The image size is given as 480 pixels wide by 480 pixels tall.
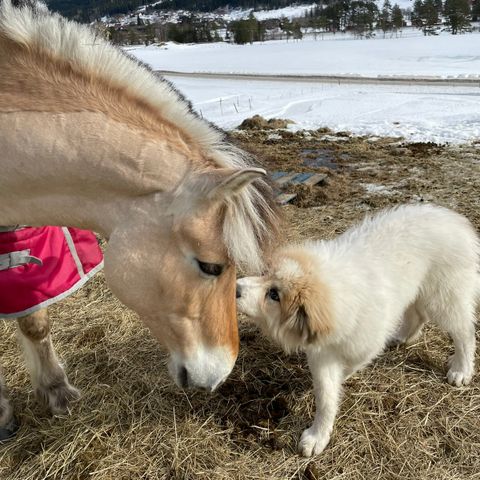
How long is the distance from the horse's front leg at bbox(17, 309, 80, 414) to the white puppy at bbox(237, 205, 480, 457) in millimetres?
1300

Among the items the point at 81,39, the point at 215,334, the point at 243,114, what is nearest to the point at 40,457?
the point at 215,334

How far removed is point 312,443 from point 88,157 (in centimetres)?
186

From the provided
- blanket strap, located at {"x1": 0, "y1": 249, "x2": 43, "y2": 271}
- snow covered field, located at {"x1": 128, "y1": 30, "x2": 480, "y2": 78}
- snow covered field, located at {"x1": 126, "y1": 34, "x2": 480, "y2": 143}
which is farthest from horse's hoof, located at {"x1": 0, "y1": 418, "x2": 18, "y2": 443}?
snow covered field, located at {"x1": 128, "y1": 30, "x2": 480, "y2": 78}

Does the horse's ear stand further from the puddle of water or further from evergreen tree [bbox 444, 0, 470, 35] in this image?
evergreen tree [bbox 444, 0, 470, 35]

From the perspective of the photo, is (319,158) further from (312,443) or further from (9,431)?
(9,431)

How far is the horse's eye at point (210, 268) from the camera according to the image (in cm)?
173

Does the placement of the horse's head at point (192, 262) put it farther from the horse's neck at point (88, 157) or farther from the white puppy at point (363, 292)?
the white puppy at point (363, 292)

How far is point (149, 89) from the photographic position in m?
1.81

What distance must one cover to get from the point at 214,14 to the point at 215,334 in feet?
469

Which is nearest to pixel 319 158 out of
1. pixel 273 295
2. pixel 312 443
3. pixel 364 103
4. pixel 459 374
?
pixel 459 374

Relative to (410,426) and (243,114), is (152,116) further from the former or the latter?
(243,114)

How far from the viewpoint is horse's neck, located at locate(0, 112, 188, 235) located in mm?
1718

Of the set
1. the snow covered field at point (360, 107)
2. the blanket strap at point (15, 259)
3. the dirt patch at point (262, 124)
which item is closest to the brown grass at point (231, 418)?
the blanket strap at point (15, 259)

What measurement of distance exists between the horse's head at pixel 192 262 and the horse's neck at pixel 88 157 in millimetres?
78
